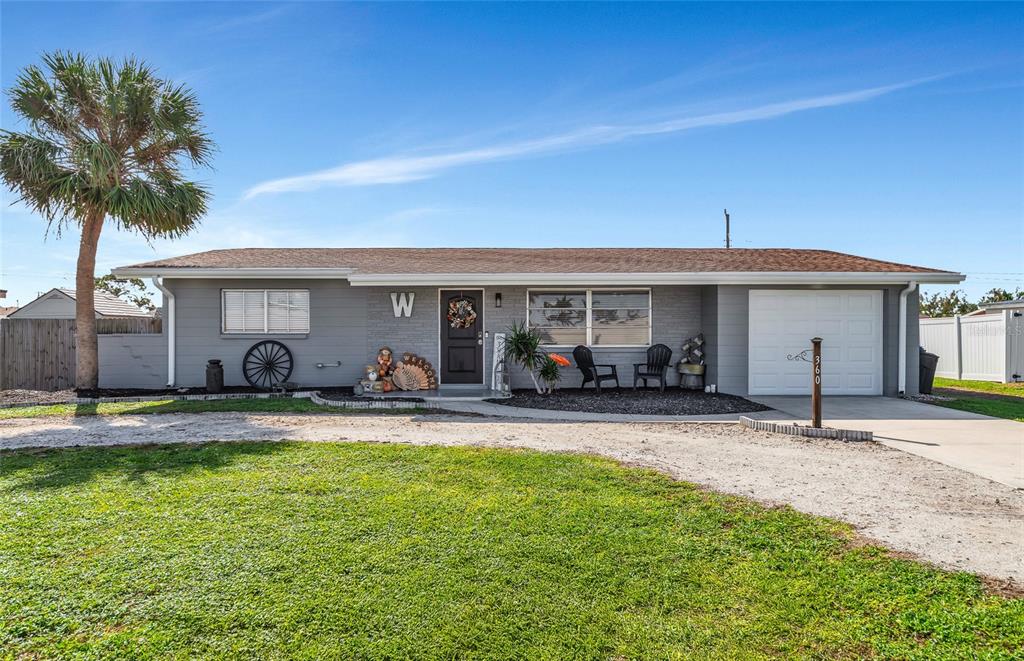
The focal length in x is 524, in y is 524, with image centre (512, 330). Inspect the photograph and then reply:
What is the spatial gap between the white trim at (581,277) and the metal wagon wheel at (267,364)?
1450mm

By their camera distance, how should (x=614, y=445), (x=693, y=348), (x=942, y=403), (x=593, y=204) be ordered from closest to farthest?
(x=614, y=445) < (x=942, y=403) < (x=693, y=348) < (x=593, y=204)

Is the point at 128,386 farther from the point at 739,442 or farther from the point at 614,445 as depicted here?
the point at 739,442

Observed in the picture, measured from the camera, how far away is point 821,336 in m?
9.84

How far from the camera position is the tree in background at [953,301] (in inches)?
1157

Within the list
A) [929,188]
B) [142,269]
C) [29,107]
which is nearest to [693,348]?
[929,188]

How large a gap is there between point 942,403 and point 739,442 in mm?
5615

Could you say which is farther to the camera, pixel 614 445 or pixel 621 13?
pixel 621 13

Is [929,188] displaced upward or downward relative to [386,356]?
upward

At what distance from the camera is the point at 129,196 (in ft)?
29.8

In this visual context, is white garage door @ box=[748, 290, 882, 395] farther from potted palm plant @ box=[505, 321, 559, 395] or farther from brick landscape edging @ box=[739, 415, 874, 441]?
potted palm plant @ box=[505, 321, 559, 395]

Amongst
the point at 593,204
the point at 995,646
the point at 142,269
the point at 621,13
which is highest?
the point at 621,13

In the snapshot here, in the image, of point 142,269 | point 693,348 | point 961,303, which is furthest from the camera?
point 961,303

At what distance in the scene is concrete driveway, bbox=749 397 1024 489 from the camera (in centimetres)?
507

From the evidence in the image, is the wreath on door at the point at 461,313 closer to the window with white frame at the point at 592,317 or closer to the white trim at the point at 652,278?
the white trim at the point at 652,278
